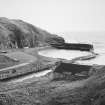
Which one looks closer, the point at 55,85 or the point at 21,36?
the point at 55,85

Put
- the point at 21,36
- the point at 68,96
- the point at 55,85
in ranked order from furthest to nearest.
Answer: the point at 21,36, the point at 55,85, the point at 68,96

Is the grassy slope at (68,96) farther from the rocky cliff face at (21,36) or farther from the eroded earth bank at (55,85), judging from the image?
the rocky cliff face at (21,36)

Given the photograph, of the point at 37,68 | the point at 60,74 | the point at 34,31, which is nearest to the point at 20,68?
the point at 37,68

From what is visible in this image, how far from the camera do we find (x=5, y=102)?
13672mm

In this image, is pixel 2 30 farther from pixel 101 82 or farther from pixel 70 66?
pixel 101 82

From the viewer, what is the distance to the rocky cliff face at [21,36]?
47.1m

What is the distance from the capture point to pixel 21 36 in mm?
51469

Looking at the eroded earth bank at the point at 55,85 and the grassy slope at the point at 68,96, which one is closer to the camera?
the grassy slope at the point at 68,96

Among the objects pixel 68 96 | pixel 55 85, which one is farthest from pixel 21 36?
pixel 68 96

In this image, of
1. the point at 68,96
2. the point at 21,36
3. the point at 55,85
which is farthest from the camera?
the point at 21,36

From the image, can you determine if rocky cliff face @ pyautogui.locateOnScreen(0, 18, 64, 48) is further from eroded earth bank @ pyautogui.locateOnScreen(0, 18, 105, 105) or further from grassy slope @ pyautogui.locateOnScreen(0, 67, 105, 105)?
grassy slope @ pyautogui.locateOnScreen(0, 67, 105, 105)

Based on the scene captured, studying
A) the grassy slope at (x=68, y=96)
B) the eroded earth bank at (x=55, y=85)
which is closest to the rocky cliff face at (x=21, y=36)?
the eroded earth bank at (x=55, y=85)

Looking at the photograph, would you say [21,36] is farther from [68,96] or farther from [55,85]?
[68,96]

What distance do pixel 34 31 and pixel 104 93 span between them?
50.5 m
